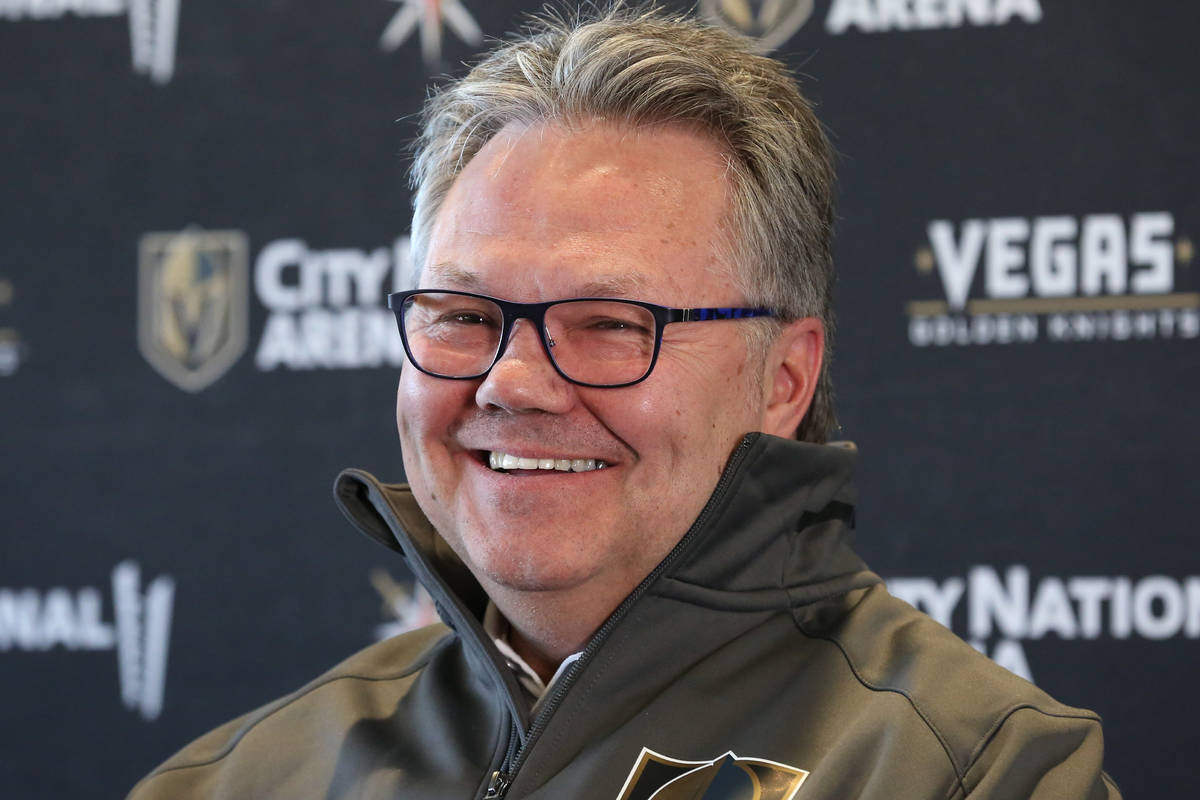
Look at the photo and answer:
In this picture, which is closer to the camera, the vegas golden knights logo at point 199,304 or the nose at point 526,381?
the nose at point 526,381

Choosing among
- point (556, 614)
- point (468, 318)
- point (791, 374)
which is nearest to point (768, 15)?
point (791, 374)

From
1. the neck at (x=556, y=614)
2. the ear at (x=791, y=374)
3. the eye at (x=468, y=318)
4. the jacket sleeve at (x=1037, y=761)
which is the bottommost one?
the jacket sleeve at (x=1037, y=761)

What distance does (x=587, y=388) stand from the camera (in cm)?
109

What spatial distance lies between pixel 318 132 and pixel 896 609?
139 centimetres

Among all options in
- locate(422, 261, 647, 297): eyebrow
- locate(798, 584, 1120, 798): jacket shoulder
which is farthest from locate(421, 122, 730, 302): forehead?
locate(798, 584, 1120, 798): jacket shoulder

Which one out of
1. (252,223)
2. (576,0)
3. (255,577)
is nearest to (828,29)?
(576,0)

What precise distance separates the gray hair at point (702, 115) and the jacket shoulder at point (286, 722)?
436 mm

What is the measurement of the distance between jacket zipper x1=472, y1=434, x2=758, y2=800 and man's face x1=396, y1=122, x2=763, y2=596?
0.02 m

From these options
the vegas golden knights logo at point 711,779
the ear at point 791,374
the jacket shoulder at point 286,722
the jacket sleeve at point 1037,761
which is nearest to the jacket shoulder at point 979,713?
the jacket sleeve at point 1037,761

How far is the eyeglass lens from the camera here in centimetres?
110

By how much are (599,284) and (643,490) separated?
0.18m

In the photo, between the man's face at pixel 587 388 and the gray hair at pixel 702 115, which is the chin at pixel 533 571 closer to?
the man's face at pixel 587 388

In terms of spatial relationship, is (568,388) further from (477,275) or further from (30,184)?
(30,184)

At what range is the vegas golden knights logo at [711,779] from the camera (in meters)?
1.04
